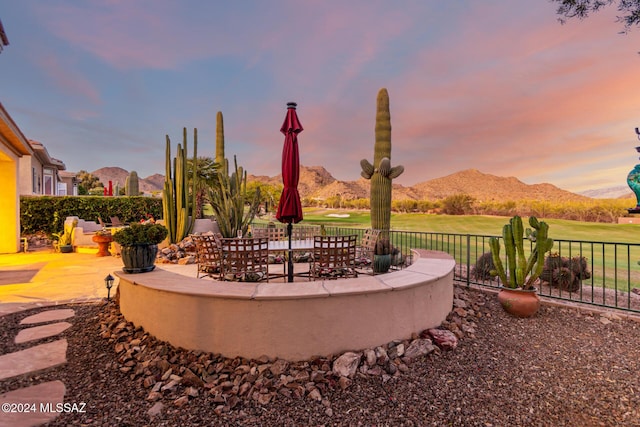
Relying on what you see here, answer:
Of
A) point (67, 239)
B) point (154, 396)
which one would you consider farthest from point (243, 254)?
point (67, 239)

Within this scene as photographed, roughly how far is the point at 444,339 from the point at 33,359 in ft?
15.7

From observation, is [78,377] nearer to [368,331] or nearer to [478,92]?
[368,331]

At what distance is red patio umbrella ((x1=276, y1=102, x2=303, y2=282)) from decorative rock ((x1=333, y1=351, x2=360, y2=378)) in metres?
1.93

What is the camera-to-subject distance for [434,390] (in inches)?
106

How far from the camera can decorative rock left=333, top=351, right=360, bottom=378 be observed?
279 centimetres

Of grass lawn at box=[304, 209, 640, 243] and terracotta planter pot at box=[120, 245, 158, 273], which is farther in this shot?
grass lawn at box=[304, 209, 640, 243]

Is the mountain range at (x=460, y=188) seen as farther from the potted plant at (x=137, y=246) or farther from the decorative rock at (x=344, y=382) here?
the potted plant at (x=137, y=246)

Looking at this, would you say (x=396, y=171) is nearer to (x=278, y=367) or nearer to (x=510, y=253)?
(x=510, y=253)

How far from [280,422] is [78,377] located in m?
2.29

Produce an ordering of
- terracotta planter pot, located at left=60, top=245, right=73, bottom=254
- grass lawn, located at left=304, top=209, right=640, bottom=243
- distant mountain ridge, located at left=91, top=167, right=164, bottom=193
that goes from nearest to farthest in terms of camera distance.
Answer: terracotta planter pot, located at left=60, top=245, right=73, bottom=254 → grass lawn, located at left=304, top=209, right=640, bottom=243 → distant mountain ridge, located at left=91, top=167, right=164, bottom=193

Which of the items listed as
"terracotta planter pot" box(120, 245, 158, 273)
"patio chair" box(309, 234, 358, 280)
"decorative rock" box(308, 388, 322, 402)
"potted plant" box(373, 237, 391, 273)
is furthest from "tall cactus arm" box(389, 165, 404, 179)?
"decorative rock" box(308, 388, 322, 402)

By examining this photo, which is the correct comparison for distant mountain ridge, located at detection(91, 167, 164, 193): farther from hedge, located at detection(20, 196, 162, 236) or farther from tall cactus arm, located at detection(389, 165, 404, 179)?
tall cactus arm, located at detection(389, 165, 404, 179)

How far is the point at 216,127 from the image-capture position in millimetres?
17578

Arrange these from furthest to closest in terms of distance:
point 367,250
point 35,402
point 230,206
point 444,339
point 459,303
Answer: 1. point 230,206
2. point 367,250
3. point 459,303
4. point 444,339
5. point 35,402
